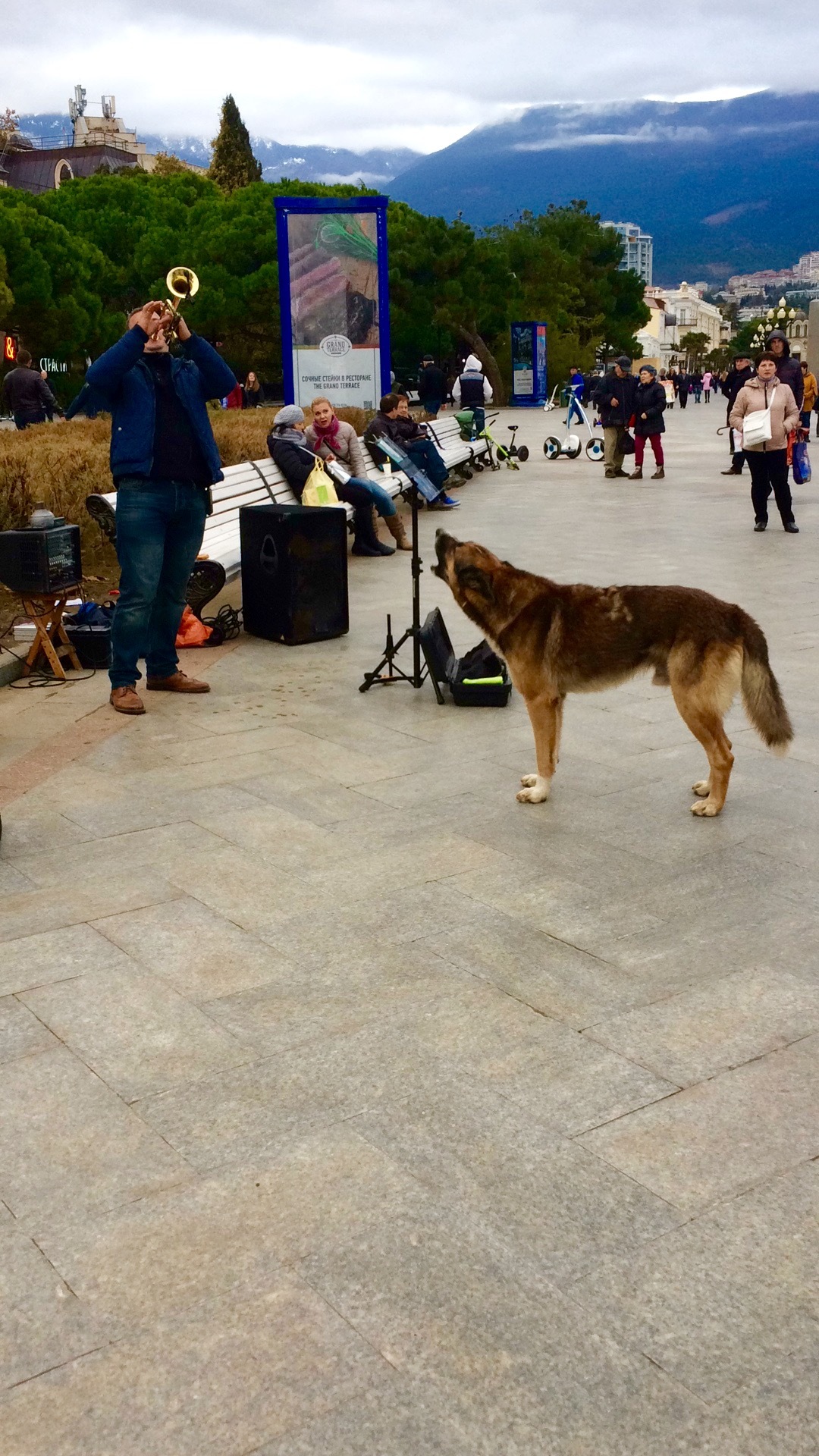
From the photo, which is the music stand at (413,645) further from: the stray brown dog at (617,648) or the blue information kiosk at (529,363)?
the blue information kiosk at (529,363)

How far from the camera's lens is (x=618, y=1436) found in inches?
92.0

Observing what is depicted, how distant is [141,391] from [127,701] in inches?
67.0

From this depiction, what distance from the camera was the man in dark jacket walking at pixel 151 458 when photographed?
7258 mm

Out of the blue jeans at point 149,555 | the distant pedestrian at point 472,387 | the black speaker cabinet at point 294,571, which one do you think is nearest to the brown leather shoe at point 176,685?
the blue jeans at point 149,555

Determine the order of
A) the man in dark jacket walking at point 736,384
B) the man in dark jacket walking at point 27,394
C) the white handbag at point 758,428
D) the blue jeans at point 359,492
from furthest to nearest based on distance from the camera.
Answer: the man in dark jacket walking at point 27,394
the man in dark jacket walking at point 736,384
the white handbag at point 758,428
the blue jeans at point 359,492

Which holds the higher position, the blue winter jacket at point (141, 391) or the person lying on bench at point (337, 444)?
the blue winter jacket at point (141, 391)

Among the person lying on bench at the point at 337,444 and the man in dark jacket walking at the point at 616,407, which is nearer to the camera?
the person lying on bench at the point at 337,444

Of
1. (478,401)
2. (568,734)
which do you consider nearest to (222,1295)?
(568,734)

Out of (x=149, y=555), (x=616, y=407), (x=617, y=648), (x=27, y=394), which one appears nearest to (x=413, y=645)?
(x=149, y=555)

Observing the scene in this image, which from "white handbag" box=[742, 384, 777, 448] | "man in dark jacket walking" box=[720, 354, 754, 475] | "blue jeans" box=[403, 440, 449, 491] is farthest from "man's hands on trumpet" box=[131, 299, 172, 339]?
"man in dark jacket walking" box=[720, 354, 754, 475]

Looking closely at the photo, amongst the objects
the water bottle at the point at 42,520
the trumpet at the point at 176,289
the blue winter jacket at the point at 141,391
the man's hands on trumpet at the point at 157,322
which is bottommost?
the water bottle at the point at 42,520

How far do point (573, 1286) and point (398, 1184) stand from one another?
20.1 inches

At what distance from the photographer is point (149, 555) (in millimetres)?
7418

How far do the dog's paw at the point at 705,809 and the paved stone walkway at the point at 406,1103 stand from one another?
0.05 m
